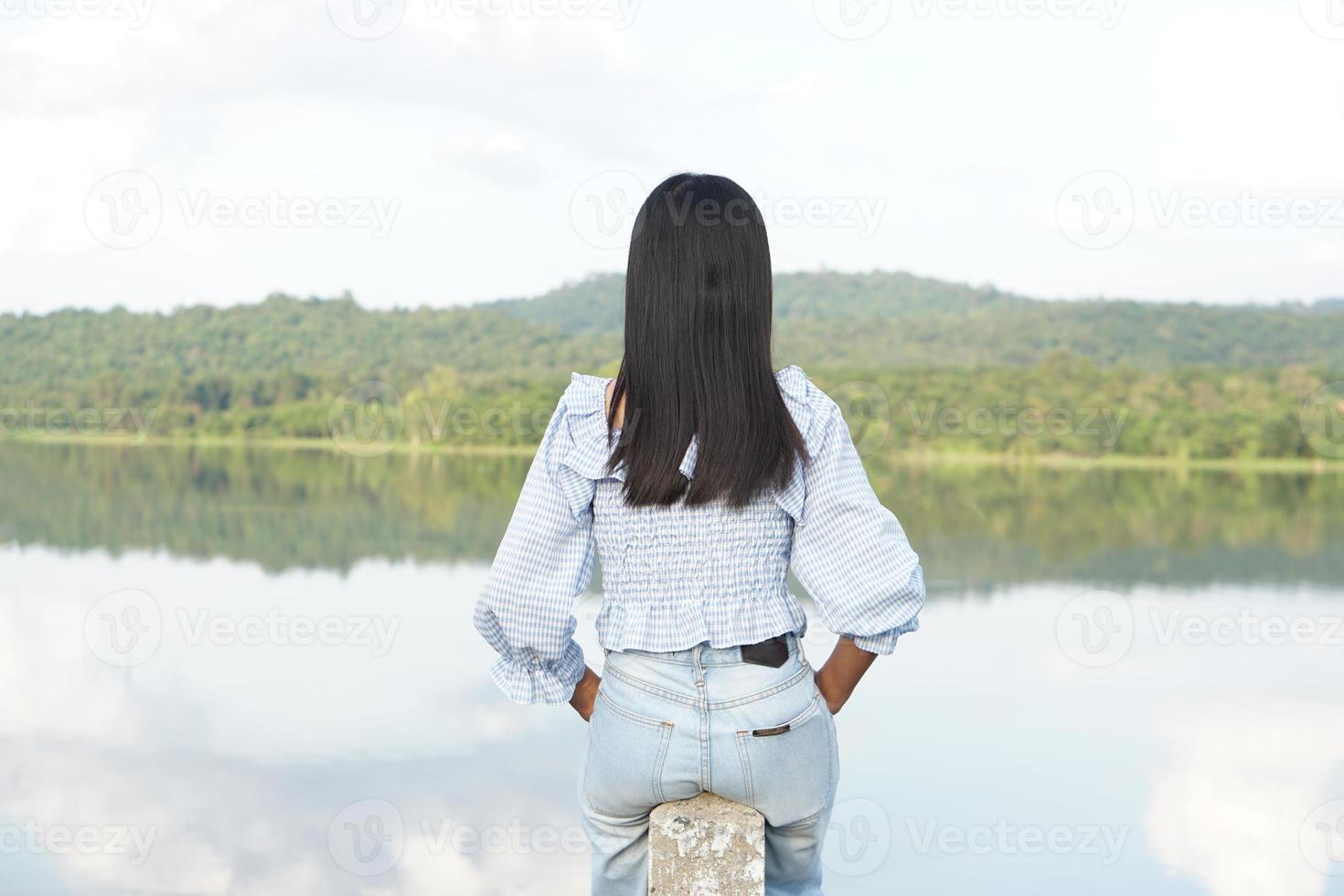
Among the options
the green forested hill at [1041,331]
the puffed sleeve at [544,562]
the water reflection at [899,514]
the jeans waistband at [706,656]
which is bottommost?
the water reflection at [899,514]

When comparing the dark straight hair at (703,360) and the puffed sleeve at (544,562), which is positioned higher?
the dark straight hair at (703,360)

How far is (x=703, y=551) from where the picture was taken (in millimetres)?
1422

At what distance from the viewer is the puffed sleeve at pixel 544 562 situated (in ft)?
4.74
